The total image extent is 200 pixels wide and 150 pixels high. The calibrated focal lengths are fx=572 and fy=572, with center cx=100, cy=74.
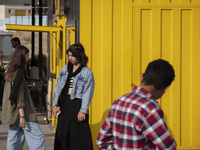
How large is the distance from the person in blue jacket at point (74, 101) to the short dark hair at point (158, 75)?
3504 mm

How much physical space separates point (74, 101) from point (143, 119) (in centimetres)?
377

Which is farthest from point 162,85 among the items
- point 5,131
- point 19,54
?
point 5,131

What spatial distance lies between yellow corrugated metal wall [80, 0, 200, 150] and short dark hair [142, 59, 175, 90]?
15.3 feet

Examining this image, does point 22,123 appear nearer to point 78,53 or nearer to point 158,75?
point 78,53

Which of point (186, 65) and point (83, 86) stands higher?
point (186, 65)

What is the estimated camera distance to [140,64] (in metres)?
7.89

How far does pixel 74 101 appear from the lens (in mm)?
6805

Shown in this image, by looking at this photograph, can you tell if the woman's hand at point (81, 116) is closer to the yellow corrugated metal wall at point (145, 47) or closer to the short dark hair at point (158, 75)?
the yellow corrugated metal wall at point (145, 47)

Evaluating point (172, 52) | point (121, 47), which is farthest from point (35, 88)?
point (172, 52)

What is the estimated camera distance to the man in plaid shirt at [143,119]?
3078 millimetres

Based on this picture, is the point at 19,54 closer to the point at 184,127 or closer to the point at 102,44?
the point at 102,44

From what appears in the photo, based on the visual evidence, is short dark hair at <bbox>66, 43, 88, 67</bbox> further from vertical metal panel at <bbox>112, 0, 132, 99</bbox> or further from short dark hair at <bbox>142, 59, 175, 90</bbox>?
short dark hair at <bbox>142, 59, 175, 90</bbox>

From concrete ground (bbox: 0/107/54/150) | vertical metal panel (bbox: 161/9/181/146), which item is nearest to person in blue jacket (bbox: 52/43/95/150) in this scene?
vertical metal panel (bbox: 161/9/181/146)

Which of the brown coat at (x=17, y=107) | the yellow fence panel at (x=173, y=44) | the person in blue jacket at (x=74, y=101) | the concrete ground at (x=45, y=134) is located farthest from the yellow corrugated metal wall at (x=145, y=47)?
the brown coat at (x=17, y=107)
